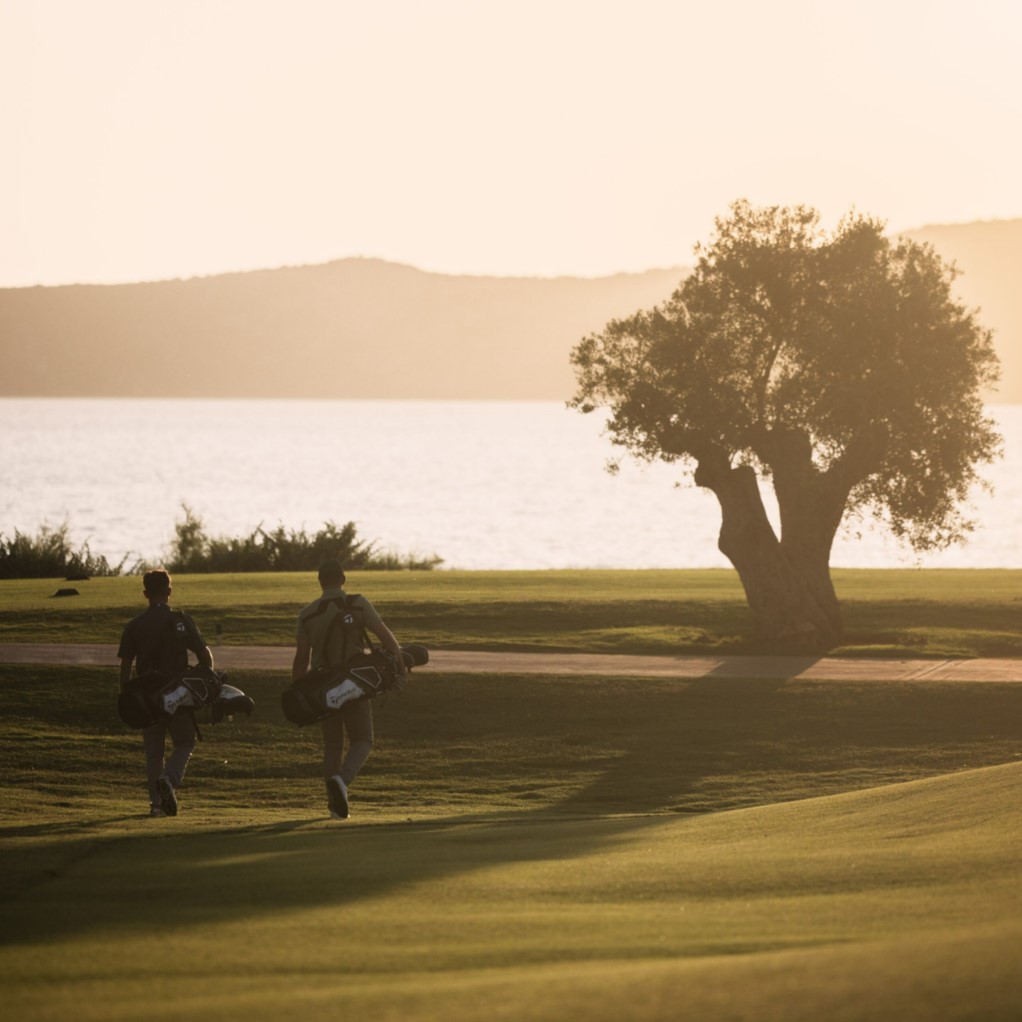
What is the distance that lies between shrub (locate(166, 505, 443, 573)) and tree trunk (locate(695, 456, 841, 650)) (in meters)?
18.0

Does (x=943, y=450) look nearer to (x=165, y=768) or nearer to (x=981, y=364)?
(x=981, y=364)

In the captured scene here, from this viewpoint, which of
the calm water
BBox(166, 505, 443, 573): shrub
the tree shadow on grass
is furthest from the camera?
the calm water

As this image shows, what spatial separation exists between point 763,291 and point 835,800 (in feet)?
46.4

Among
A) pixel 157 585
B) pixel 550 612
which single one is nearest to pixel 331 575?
pixel 157 585

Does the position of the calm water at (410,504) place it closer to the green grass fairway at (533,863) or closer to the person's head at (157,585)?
the green grass fairway at (533,863)

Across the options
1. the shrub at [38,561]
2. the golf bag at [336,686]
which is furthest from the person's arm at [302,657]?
the shrub at [38,561]

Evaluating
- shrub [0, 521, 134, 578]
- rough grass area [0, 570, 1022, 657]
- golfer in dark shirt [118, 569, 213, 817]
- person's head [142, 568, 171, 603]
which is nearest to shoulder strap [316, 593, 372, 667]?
golfer in dark shirt [118, 569, 213, 817]

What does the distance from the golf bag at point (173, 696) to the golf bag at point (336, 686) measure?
789 mm

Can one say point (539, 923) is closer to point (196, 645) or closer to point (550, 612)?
point (196, 645)

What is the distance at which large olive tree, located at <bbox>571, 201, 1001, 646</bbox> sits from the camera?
26219mm

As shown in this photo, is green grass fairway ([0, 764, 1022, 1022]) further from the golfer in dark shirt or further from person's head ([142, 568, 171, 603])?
person's head ([142, 568, 171, 603])

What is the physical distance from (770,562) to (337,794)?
1380 centimetres

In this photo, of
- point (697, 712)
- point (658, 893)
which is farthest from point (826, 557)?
point (658, 893)

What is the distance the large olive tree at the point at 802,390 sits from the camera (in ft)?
86.0
